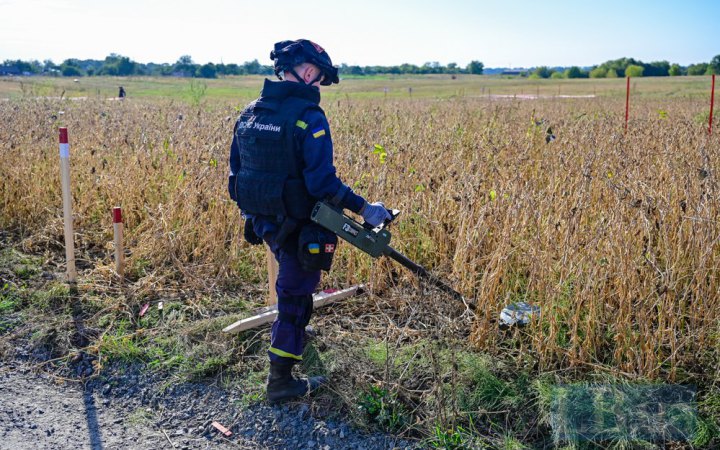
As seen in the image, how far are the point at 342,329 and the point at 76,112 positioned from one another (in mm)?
8361

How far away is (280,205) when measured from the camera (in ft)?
11.3

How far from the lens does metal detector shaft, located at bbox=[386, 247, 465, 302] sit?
3.83 metres

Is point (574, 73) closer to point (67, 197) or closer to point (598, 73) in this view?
point (598, 73)

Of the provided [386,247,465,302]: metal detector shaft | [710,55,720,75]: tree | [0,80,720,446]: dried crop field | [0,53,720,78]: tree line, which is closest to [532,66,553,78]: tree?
[0,53,720,78]: tree line

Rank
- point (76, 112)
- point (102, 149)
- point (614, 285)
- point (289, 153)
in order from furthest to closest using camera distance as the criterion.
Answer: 1. point (76, 112)
2. point (102, 149)
3. point (614, 285)
4. point (289, 153)

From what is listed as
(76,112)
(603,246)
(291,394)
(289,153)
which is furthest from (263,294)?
(76,112)

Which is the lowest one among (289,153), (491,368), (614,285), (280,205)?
(491,368)

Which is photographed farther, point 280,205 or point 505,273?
point 505,273

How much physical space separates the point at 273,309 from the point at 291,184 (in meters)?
1.44

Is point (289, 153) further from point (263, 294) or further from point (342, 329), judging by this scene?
point (263, 294)

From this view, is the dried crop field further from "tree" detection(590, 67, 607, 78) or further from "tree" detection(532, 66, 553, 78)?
"tree" detection(532, 66, 553, 78)

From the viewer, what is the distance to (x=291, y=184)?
3432 mm

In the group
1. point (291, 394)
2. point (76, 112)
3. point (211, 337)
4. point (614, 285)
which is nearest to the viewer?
point (291, 394)

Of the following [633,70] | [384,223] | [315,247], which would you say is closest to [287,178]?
[315,247]
